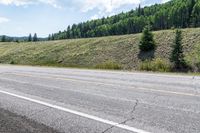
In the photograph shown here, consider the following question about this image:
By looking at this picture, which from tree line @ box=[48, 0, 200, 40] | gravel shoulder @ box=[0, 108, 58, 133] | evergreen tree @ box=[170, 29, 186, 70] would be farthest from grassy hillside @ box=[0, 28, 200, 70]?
tree line @ box=[48, 0, 200, 40]

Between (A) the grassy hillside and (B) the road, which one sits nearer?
(B) the road

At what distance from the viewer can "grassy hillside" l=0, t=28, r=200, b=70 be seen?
3369cm

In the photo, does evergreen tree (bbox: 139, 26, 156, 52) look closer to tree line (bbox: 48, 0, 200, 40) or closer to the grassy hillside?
the grassy hillside

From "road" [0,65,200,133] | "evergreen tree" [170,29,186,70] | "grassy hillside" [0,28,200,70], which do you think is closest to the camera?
"road" [0,65,200,133]

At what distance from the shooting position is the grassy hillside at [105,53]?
33.7 metres

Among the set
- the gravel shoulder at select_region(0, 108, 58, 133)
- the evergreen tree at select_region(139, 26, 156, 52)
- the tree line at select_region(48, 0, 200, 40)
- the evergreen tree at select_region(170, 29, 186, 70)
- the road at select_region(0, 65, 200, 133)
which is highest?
the tree line at select_region(48, 0, 200, 40)

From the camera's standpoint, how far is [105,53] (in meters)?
39.6

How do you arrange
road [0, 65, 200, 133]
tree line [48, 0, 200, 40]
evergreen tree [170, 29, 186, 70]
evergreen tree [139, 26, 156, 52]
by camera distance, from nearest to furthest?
1. road [0, 65, 200, 133]
2. evergreen tree [170, 29, 186, 70]
3. evergreen tree [139, 26, 156, 52]
4. tree line [48, 0, 200, 40]

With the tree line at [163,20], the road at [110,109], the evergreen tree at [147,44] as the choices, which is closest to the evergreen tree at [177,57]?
the evergreen tree at [147,44]

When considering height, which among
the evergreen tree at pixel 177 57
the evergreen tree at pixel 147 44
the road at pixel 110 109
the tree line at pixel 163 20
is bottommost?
the road at pixel 110 109

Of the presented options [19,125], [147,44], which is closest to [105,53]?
[147,44]

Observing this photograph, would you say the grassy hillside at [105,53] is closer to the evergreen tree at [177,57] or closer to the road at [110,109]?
the evergreen tree at [177,57]

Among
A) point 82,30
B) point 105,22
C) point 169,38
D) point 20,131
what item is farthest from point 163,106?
point 105,22

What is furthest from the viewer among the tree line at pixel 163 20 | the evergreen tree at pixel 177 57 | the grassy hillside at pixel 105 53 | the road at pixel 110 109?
the tree line at pixel 163 20
